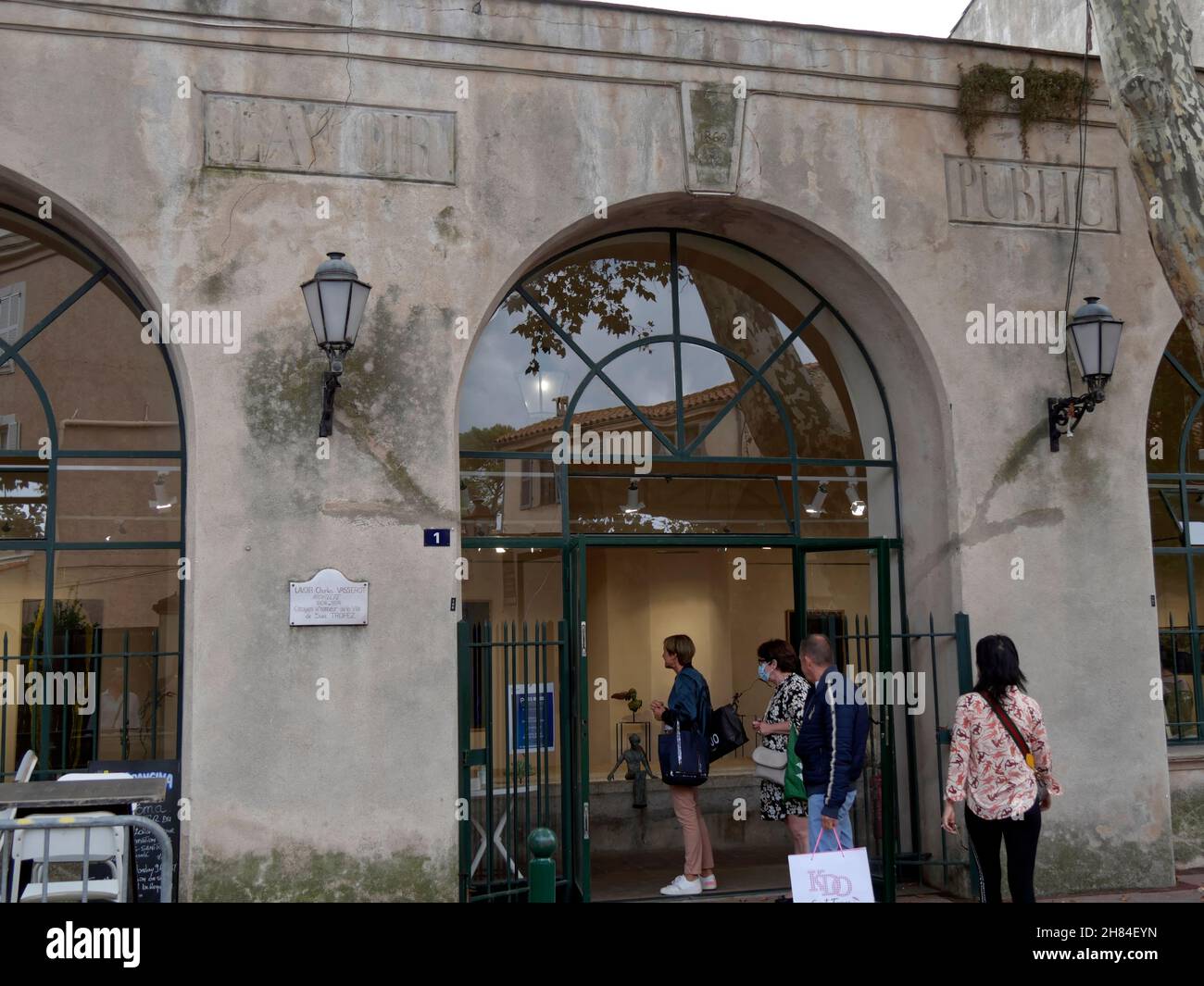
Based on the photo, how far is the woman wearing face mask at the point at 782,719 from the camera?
765 centimetres

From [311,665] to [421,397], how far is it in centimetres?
184

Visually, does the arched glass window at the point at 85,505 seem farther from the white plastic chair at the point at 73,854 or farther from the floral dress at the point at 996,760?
the floral dress at the point at 996,760

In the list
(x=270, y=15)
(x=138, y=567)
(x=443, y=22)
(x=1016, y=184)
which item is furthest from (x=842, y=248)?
(x=138, y=567)

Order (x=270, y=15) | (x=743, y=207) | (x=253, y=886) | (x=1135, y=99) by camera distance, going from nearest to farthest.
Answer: (x=1135, y=99) → (x=253, y=886) → (x=270, y=15) → (x=743, y=207)

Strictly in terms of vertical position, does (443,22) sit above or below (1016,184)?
above

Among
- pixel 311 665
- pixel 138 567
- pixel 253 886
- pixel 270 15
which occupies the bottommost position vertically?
pixel 253 886

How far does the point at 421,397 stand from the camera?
309 inches

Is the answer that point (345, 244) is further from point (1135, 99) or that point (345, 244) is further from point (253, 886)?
point (1135, 99)

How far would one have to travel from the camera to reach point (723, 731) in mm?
8438

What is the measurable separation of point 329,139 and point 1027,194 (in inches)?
201

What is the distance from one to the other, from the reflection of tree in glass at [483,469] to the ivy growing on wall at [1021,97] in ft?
13.6

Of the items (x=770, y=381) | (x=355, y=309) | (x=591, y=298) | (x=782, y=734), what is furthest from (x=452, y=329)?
(x=782, y=734)

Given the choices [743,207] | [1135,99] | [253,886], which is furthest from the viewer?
[743,207]

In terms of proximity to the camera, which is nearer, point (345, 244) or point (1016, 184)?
point (345, 244)
